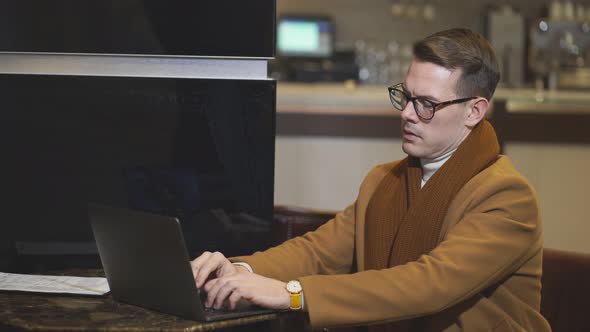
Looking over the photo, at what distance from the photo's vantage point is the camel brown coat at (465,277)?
186 cm

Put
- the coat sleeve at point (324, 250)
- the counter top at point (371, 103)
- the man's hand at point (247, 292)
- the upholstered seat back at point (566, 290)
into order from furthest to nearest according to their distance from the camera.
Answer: the counter top at point (371, 103), the upholstered seat back at point (566, 290), the coat sleeve at point (324, 250), the man's hand at point (247, 292)

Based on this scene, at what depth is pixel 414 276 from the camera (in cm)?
186

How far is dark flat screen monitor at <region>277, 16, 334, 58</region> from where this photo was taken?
8000 millimetres

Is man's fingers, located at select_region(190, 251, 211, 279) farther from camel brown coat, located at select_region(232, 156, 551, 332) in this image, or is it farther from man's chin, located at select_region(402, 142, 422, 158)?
man's chin, located at select_region(402, 142, 422, 158)

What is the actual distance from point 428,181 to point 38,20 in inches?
39.6

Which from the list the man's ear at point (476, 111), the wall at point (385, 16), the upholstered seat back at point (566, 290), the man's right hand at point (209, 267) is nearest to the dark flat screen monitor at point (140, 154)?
the man's right hand at point (209, 267)

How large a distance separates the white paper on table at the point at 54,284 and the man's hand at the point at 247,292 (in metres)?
0.29

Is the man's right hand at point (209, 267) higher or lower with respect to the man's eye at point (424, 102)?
lower

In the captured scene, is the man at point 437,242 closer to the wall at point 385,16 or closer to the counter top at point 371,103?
the counter top at point 371,103

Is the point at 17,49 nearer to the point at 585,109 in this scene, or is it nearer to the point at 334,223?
the point at 334,223

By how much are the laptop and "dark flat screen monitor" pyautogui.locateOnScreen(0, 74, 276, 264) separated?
36cm

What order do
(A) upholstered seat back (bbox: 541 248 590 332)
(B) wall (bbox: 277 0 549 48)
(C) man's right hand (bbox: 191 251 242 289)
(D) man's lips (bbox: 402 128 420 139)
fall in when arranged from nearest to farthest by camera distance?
1. (C) man's right hand (bbox: 191 251 242 289)
2. (D) man's lips (bbox: 402 128 420 139)
3. (A) upholstered seat back (bbox: 541 248 590 332)
4. (B) wall (bbox: 277 0 549 48)

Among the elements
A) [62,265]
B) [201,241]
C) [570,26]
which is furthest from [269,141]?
[570,26]

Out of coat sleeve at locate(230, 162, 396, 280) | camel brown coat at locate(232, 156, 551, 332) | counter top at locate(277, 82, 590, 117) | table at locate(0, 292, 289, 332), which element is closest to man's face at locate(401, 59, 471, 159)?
camel brown coat at locate(232, 156, 551, 332)
